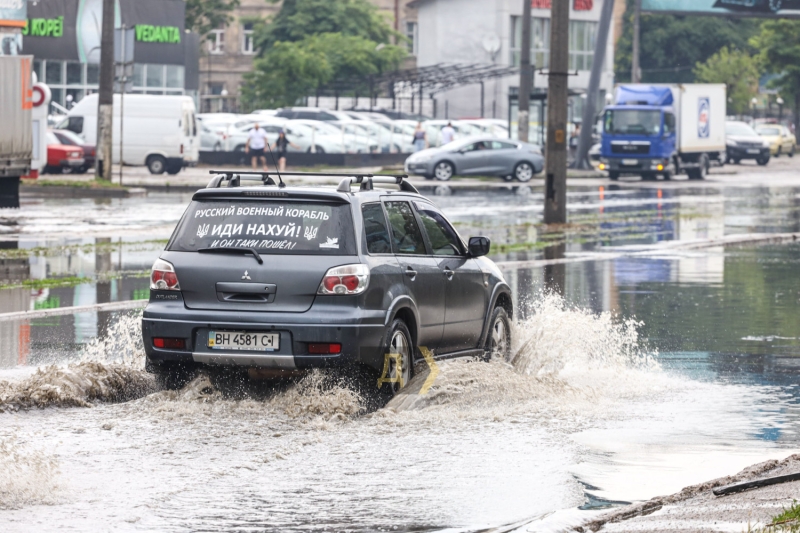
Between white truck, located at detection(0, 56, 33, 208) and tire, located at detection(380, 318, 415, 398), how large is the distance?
2014cm

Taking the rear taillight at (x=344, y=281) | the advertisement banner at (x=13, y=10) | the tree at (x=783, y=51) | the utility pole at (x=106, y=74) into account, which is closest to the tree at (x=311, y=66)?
the tree at (x=783, y=51)

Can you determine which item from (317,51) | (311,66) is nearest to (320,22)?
(317,51)

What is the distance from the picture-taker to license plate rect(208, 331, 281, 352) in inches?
359

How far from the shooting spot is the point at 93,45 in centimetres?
6103

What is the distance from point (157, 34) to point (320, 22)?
1706cm

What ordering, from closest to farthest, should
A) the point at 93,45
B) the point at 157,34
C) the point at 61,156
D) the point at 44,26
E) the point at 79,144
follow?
the point at 61,156 → the point at 79,144 → the point at 44,26 → the point at 93,45 → the point at 157,34

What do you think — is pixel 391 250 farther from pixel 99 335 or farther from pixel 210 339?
pixel 99 335

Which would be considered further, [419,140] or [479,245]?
[419,140]

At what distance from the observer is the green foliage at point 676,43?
322 feet

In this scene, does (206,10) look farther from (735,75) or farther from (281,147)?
(735,75)

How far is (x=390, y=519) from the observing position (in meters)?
6.54

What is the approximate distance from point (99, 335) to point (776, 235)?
15.7m

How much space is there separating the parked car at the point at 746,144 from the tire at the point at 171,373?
55743 mm

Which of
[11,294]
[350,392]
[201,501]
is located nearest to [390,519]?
[201,501]
